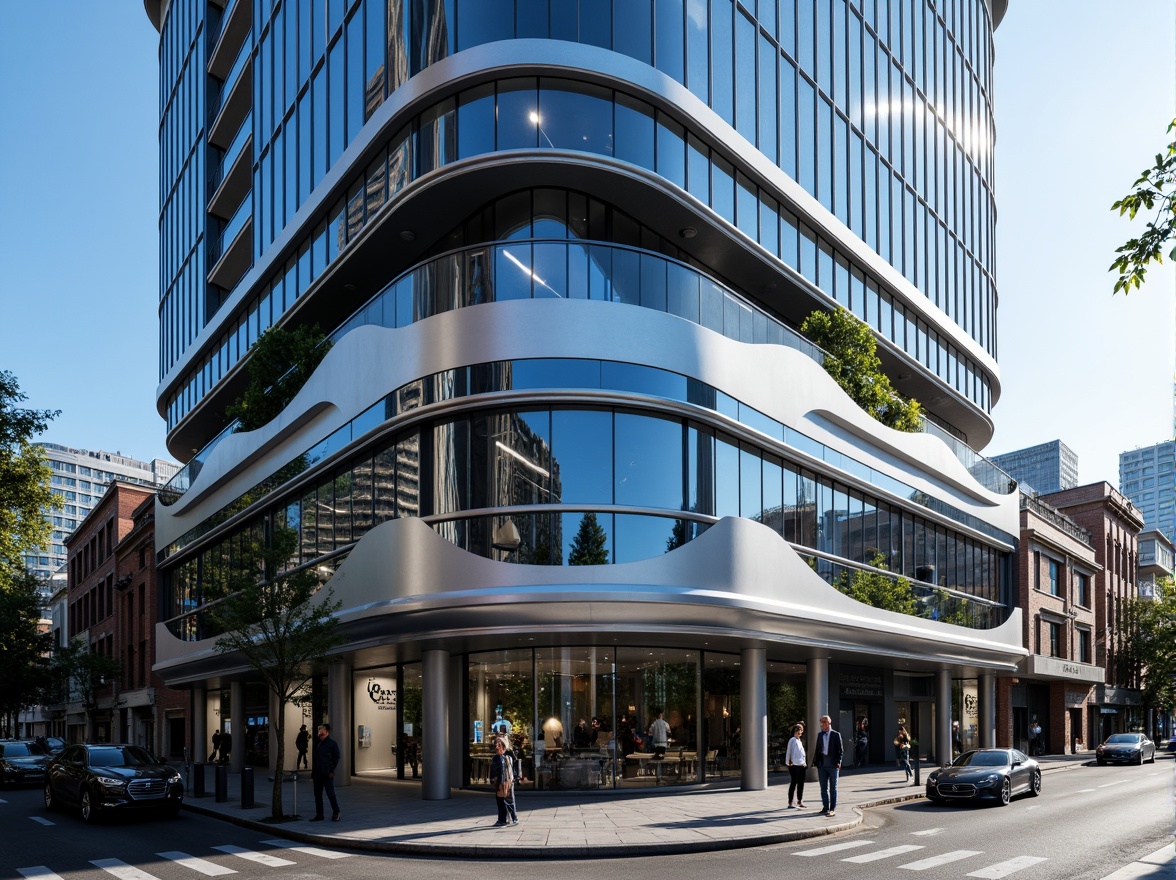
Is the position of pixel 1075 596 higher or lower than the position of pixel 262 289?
lower

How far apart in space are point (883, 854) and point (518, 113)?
1852cm

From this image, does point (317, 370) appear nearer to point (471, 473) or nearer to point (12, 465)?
point (471, 473)

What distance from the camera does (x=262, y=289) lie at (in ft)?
131

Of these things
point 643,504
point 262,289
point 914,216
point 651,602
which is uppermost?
point 914,216

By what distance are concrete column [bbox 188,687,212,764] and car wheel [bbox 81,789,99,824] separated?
23309 mm

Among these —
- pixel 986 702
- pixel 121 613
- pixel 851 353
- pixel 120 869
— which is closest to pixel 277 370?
pixel 851 353

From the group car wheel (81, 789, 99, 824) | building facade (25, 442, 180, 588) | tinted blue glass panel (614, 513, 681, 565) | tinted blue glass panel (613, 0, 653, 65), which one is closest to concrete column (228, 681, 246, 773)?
car wheel (81, 789, 99, 824)

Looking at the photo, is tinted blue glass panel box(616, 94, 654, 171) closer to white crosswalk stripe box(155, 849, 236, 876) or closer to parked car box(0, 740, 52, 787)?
white crosswalk stripe box(155, 849, 236, 876)

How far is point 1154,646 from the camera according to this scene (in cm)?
6662

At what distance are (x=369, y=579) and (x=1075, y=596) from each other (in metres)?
46.9

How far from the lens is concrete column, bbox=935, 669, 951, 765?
36.3 m

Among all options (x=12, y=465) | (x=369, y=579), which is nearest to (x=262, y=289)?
(x=12, y=465)

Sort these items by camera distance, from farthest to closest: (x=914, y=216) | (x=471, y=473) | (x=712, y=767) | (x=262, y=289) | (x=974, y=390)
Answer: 1. (x=974, y=390)
2. (x=914, y=216)
3. (x=262, y=289)
4. (x=712, y=767)
5. (x=471, y=473)

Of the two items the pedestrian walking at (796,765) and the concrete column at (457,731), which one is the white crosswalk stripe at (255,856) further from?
the pedestrian walking at (796,765)
